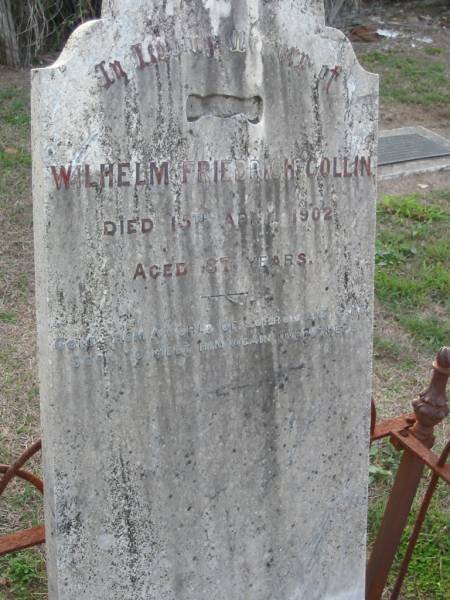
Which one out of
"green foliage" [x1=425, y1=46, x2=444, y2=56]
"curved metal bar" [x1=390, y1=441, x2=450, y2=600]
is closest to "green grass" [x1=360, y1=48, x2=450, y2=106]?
"green foliage" [x1=425, y1=46, x2=444, y2=56]

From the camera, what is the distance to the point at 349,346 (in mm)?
2191

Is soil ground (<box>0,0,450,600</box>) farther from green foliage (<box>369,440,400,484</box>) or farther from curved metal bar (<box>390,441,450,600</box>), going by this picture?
curved metal bar (<box>390,441,450,600</box>)

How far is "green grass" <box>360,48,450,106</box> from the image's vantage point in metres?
7.41

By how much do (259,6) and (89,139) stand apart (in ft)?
1.76

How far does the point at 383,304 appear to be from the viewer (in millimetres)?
4328

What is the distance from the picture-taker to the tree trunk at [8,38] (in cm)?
679

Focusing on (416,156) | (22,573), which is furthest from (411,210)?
(22,573)

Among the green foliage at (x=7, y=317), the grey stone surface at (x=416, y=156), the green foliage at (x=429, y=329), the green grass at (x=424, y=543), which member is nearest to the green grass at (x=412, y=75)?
the grey stone surface at (x=416, y=156)

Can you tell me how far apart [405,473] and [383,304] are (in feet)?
6.92

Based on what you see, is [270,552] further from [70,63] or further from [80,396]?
[70,63]

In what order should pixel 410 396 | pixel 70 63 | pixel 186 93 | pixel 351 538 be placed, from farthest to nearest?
pixel 410 396 → pixel 351 538 → pixel 186 93 → pixel 70 63

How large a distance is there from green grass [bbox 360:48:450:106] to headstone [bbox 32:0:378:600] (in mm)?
5682

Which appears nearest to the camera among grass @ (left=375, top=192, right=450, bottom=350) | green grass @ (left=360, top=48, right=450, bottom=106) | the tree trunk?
grass @ (left=375, top=192, right=450, bottom=350)

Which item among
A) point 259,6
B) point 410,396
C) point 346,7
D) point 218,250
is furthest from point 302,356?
point 346,7
